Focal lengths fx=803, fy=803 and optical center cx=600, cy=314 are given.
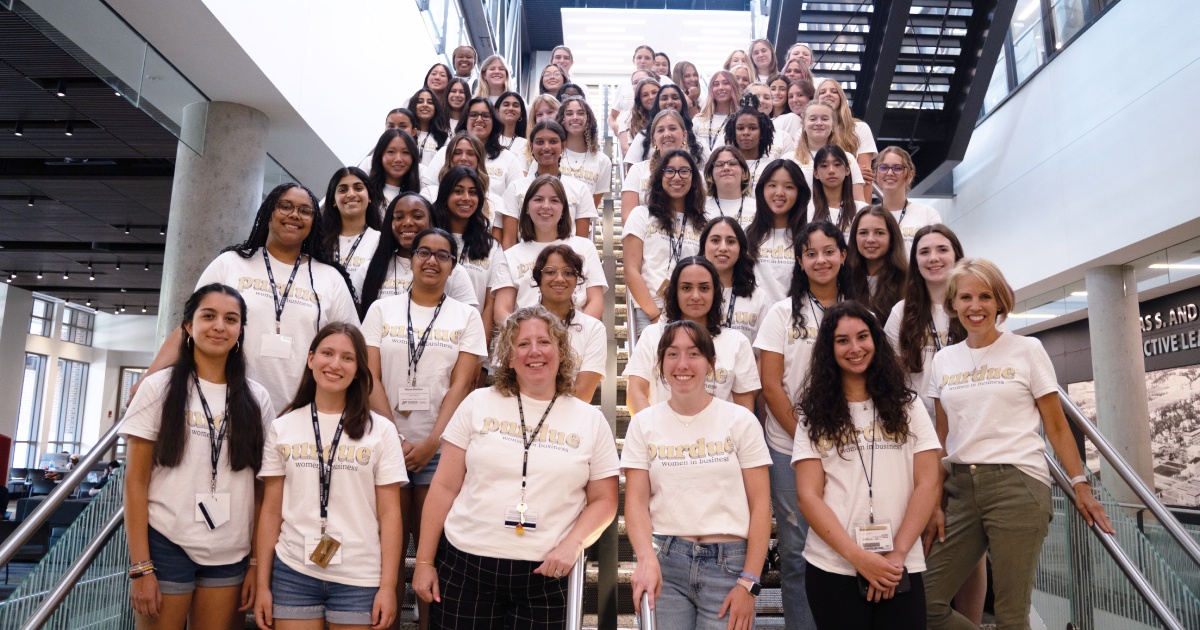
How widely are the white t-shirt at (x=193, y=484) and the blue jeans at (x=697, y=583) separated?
1.58 meters

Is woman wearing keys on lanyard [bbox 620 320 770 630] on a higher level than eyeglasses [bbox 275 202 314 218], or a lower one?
lower

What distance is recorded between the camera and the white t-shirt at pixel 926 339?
12.0 ft

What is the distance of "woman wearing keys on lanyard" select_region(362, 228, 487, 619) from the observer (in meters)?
3.38

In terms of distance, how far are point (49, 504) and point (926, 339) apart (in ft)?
12.6

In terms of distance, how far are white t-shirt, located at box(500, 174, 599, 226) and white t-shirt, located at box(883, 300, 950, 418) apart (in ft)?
7.75

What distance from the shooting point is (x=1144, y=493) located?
3.55 meters

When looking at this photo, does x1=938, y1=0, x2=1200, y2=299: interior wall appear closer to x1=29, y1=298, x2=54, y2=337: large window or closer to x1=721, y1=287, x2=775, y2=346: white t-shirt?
x1=721, y1=287, x2=775, y2=346: white t-shirt

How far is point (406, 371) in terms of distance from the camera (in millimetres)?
3547

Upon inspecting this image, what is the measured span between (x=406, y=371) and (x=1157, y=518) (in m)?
3.39

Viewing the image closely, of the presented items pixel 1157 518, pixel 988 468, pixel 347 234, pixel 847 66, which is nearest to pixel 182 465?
pixel 347 234

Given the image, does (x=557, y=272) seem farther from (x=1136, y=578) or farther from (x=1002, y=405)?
(x=1136, y=578)

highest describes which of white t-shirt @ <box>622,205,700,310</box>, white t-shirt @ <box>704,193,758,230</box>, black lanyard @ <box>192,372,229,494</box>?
white t-shirt @ <box>704,193,758,230</box>

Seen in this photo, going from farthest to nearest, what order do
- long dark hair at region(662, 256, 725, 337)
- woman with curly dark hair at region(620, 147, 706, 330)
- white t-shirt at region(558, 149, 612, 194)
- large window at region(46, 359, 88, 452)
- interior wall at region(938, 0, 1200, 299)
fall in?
large window at region(46, 359, 88, 452) < interior wall at region(938, 0, 1200, 299) < white t-shirt at region(558, 149, 612, 194) < woman with curly dark hair at region(620, 147, 706, 330) < long dark hair at region(662, 256, 725, 337)

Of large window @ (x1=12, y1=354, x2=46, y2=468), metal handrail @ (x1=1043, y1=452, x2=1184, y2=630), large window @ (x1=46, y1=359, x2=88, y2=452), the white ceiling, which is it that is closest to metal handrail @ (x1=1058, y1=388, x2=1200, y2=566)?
metal handrail @ (x1=1043, y1=452, x2=1184, y2=630)
